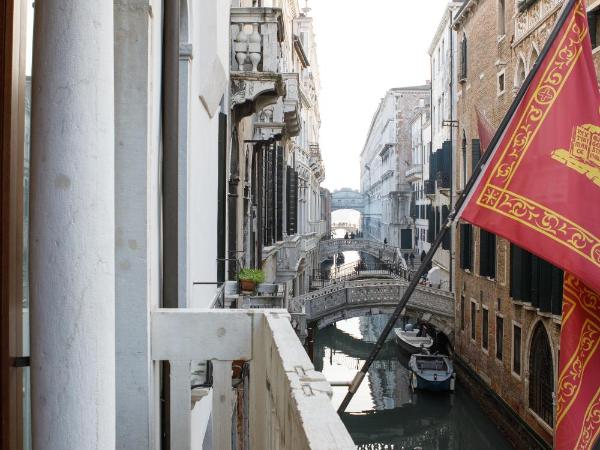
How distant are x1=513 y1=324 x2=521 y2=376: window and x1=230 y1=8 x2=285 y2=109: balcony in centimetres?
935

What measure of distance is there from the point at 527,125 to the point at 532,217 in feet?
2.03

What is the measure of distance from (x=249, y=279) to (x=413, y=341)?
17443 millimetres

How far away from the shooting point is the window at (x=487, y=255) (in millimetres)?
18359

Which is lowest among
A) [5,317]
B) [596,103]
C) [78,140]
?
[5,317]

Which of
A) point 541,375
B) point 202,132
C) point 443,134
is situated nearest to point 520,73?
point 541,375

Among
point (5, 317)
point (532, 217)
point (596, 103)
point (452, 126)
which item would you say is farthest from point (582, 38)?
point (452, 126)

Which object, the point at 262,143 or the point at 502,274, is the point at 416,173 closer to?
the point at 502,274

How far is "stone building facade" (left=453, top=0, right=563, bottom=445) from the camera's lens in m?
14.4

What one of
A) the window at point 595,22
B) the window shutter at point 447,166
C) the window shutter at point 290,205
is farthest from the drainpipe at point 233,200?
the window shutter at point 447,166

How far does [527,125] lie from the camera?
15.7ft

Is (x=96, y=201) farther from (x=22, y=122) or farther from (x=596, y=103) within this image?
(x=596, y=103)

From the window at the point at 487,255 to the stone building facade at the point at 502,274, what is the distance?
26 millimetres

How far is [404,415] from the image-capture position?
20984mm

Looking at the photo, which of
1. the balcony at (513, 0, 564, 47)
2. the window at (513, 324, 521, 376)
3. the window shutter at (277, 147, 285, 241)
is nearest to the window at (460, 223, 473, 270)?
the window at (513, 324, 521, 376)
